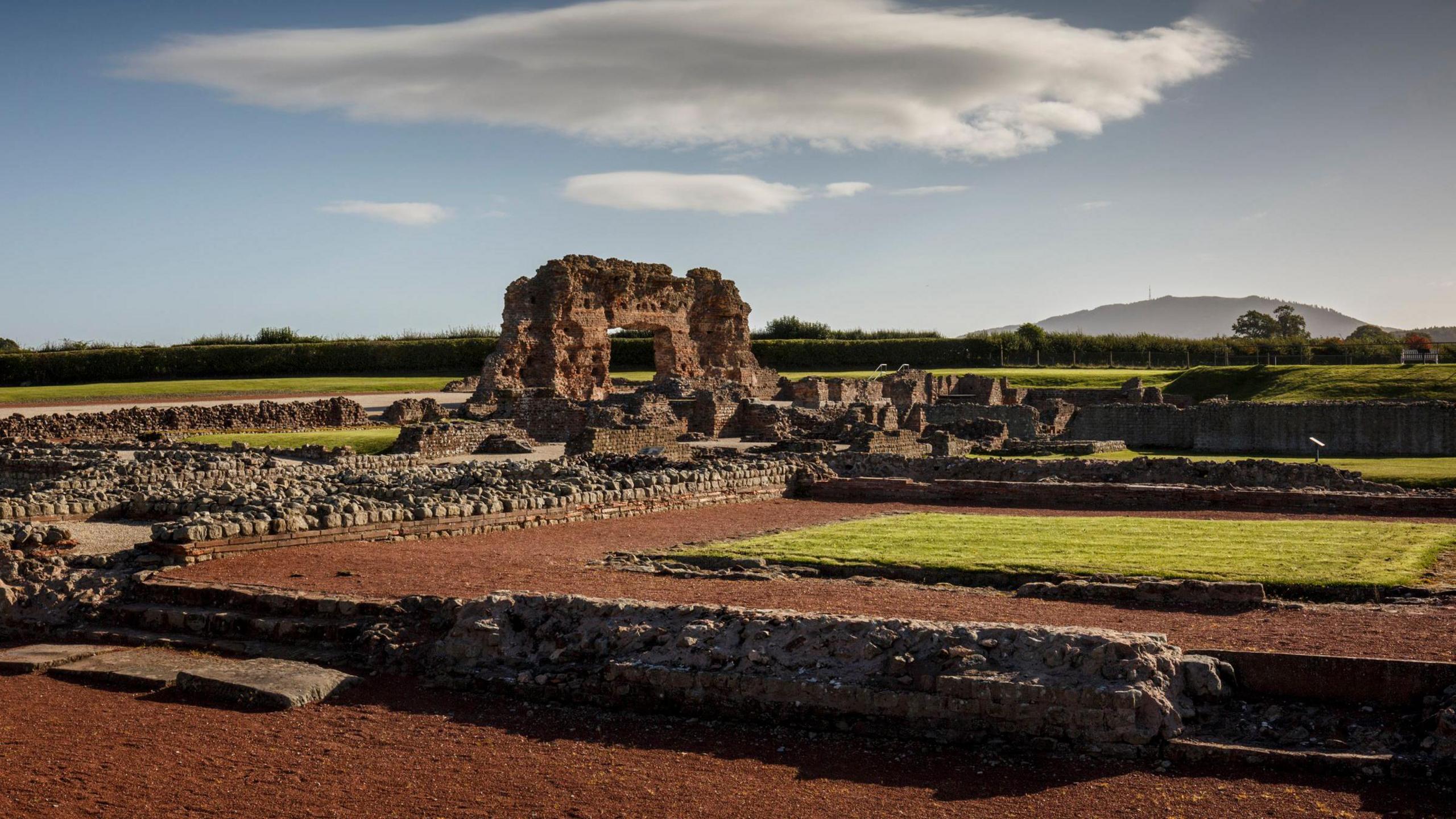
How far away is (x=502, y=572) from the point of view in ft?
36.0

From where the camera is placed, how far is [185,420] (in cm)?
3612

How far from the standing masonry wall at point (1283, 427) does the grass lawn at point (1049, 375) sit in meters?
18.5

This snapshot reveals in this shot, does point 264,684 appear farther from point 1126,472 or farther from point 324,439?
point 324,439

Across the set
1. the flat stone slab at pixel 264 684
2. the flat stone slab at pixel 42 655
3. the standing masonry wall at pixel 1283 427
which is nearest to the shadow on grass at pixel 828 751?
the flat stone slab at pixel 264 684

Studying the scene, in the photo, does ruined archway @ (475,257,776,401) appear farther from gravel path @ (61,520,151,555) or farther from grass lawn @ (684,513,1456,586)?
grass lawn @ (684,513,1456,586)

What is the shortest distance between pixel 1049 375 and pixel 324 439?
37435 millimetres

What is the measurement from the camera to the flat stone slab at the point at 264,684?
779cm

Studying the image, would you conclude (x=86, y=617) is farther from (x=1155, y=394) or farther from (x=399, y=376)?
(x=399, y=376)

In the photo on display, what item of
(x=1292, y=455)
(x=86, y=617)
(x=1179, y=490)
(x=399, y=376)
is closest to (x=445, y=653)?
(x=86, y=617)

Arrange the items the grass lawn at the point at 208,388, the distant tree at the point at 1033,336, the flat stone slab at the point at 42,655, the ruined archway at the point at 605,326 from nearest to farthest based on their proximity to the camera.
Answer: the flat stone slab at the point at 42,655 < the ruined archway at the point at 605,326 < the grass lawn at the point at 208,388 < the distant tree at the point at 1033,336

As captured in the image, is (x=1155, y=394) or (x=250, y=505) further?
(x=1155, y=394)

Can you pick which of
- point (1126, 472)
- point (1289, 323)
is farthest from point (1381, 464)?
point (1289, 323)

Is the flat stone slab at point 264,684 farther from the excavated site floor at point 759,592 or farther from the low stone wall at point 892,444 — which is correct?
the low stone wall at point 892,444

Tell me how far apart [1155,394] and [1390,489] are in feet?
81.8
